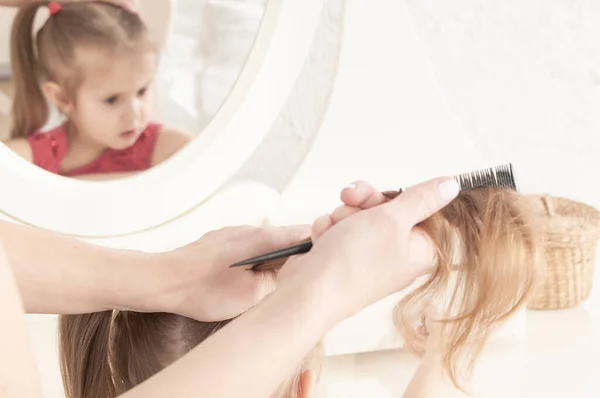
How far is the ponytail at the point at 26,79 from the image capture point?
0.97 metres

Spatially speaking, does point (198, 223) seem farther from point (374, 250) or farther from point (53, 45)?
point (374, 250)

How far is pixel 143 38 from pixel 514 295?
718 millimetres

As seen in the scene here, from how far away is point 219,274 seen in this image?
0.68m

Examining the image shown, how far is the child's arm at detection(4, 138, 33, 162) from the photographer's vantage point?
988mm

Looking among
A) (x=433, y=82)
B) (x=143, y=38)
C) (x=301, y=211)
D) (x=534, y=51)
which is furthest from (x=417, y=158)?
(x=143, y=38)

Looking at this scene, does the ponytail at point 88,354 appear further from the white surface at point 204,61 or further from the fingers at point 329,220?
the white surface at point 204,61

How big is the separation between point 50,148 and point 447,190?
70 centimetres

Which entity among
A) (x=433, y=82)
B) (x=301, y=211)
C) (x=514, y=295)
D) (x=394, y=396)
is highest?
(x=433, y=82)

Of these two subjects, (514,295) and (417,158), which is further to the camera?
(417,158)

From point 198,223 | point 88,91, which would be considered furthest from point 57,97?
point 198,223

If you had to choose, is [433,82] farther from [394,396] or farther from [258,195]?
[394,396]

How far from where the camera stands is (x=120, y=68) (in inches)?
40.4

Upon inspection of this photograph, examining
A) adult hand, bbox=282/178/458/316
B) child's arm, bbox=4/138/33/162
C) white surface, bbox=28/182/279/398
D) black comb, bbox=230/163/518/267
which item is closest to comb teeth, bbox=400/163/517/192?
black comb, bbox=230/163/518/267

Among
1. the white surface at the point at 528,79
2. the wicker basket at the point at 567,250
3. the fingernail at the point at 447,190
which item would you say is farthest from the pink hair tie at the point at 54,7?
→ the wicker basket at the point at 567,250
